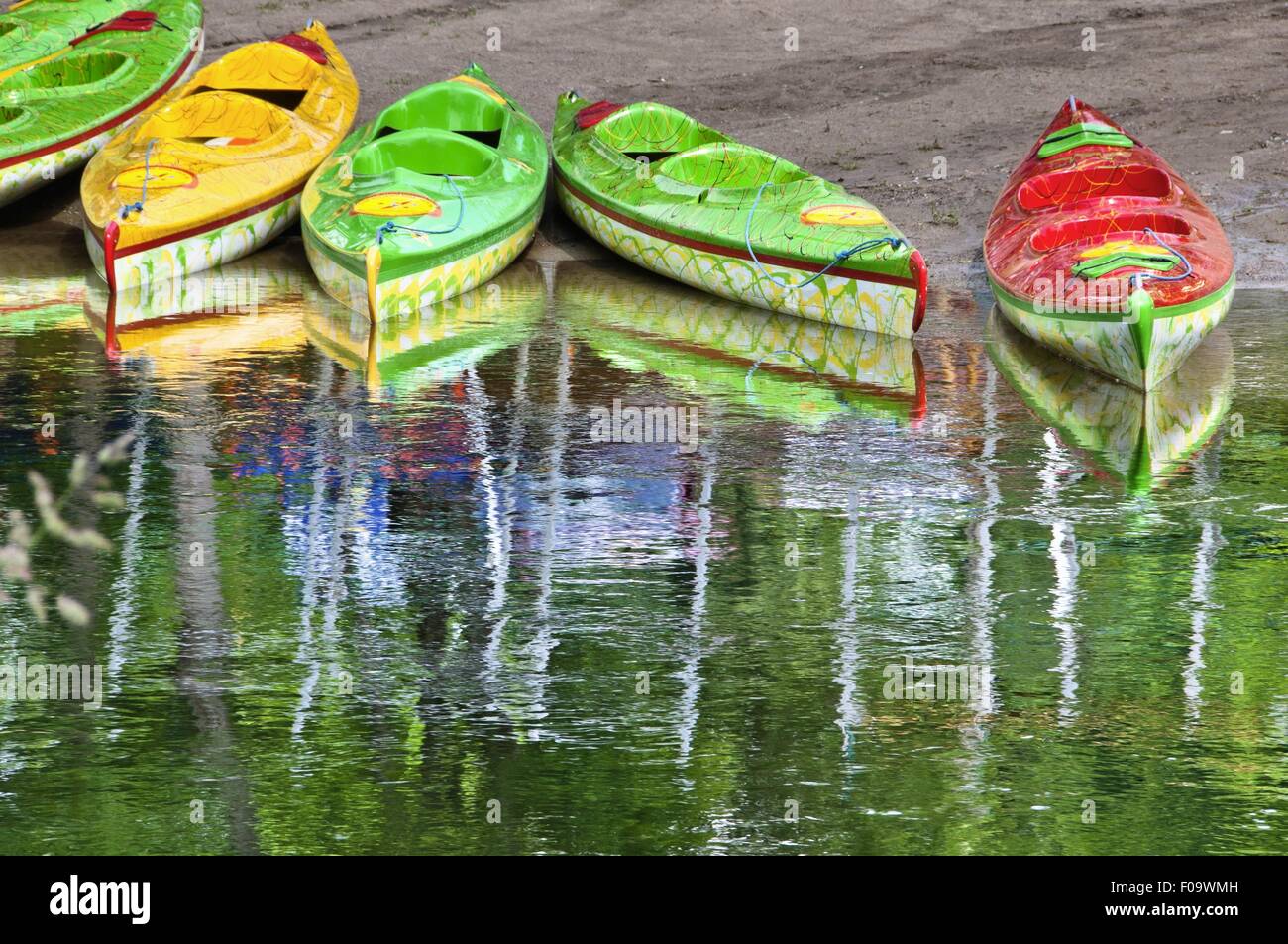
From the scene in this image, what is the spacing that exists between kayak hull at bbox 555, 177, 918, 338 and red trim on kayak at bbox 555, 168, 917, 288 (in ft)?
0.03

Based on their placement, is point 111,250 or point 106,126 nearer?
point 111,250

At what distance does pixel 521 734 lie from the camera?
19.1 feet

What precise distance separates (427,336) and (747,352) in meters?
2.12

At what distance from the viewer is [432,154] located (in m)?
13.4

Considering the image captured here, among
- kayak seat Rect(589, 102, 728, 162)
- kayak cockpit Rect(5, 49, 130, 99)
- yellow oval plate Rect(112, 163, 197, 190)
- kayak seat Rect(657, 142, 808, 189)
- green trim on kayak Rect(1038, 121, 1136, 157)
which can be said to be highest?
kayak cockpit Rect(5, 49, 130, 99)

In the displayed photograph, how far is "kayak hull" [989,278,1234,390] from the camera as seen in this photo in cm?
983

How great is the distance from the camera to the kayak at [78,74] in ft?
44.8

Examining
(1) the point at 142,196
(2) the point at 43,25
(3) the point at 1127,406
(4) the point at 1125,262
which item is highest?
(2) the point at 43,25

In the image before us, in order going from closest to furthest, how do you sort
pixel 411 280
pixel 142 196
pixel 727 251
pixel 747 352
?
pixel 747 352, pixel 411 280, pixel 727 251, pixel 142 196

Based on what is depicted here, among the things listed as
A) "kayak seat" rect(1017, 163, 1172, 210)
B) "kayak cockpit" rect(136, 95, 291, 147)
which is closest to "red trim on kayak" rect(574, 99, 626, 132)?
"kayak cockpit" rect(136, 95, 291, 147)

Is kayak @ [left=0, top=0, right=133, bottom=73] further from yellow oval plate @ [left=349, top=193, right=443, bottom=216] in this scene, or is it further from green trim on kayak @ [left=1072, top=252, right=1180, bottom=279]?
green trim on kayak @ [left=1072, top=252, right=1180, bottom=279]

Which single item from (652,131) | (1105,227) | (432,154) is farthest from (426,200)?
(1105,227)

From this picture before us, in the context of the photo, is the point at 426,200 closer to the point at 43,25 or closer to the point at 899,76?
the point at 43,25

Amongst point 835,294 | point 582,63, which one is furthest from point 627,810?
point 582,63
